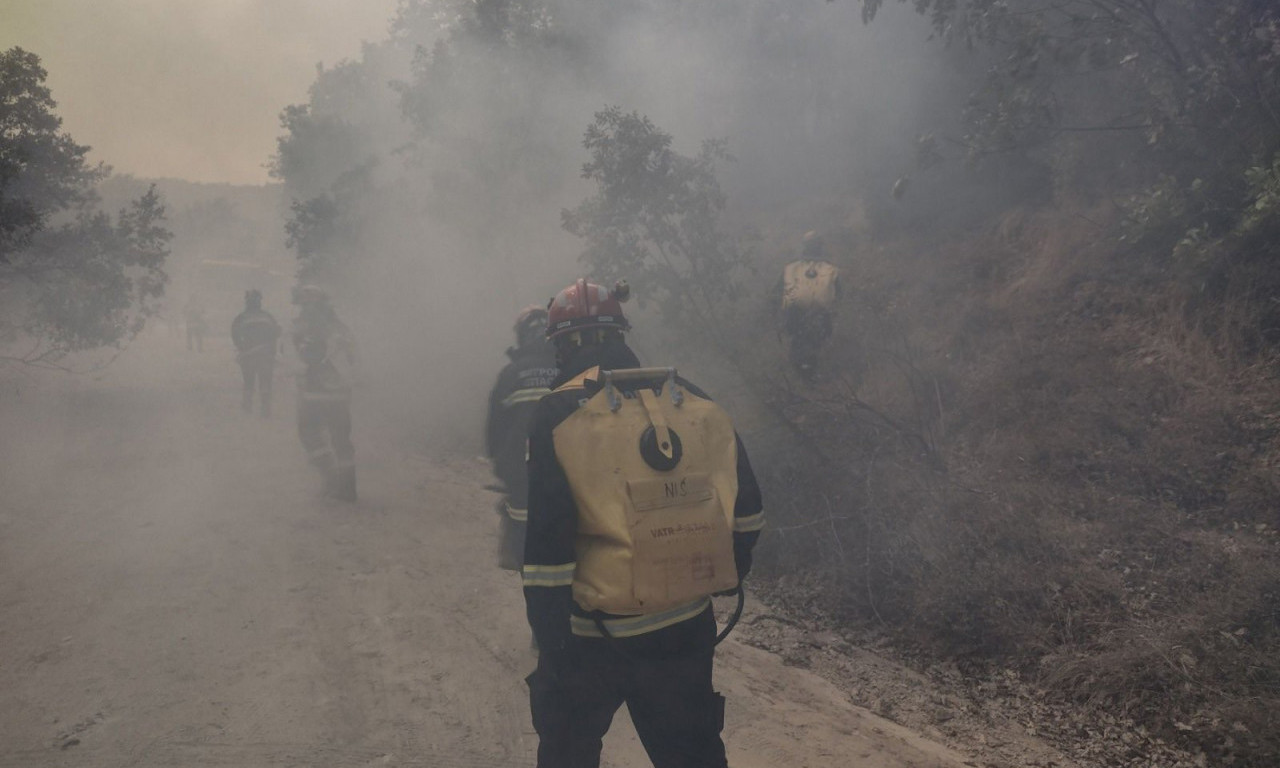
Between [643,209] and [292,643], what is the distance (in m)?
6.74

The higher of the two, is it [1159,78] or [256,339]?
[1159,78]

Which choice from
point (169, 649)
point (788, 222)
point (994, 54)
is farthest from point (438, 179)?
point (169, 649)

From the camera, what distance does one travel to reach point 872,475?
19.7 ft

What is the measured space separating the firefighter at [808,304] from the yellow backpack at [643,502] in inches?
256

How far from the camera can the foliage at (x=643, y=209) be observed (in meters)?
9.39

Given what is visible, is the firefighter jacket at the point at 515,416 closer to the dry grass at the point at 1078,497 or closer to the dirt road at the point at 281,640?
the dirt road at the point at 281,640

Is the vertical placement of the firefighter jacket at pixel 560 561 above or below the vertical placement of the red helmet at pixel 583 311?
below

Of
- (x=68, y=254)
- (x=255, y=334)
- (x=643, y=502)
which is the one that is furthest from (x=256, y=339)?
(x=643, y=502)

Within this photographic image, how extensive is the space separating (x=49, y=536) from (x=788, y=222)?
11477 mm

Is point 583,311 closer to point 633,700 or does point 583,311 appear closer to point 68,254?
point 633,700

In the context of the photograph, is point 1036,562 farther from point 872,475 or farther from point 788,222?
point 788,222

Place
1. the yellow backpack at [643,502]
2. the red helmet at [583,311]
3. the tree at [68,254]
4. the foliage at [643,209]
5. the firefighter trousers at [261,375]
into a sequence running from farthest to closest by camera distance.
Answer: the firefighter trousers at [261,375], the tree at [68,254], the foliage at [643,209], the red helmet at [583,311], the yellow backpack at [643,502]

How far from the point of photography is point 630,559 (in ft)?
7.04

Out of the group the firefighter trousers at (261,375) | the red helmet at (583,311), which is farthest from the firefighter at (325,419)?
the red helmet at (583,311)
